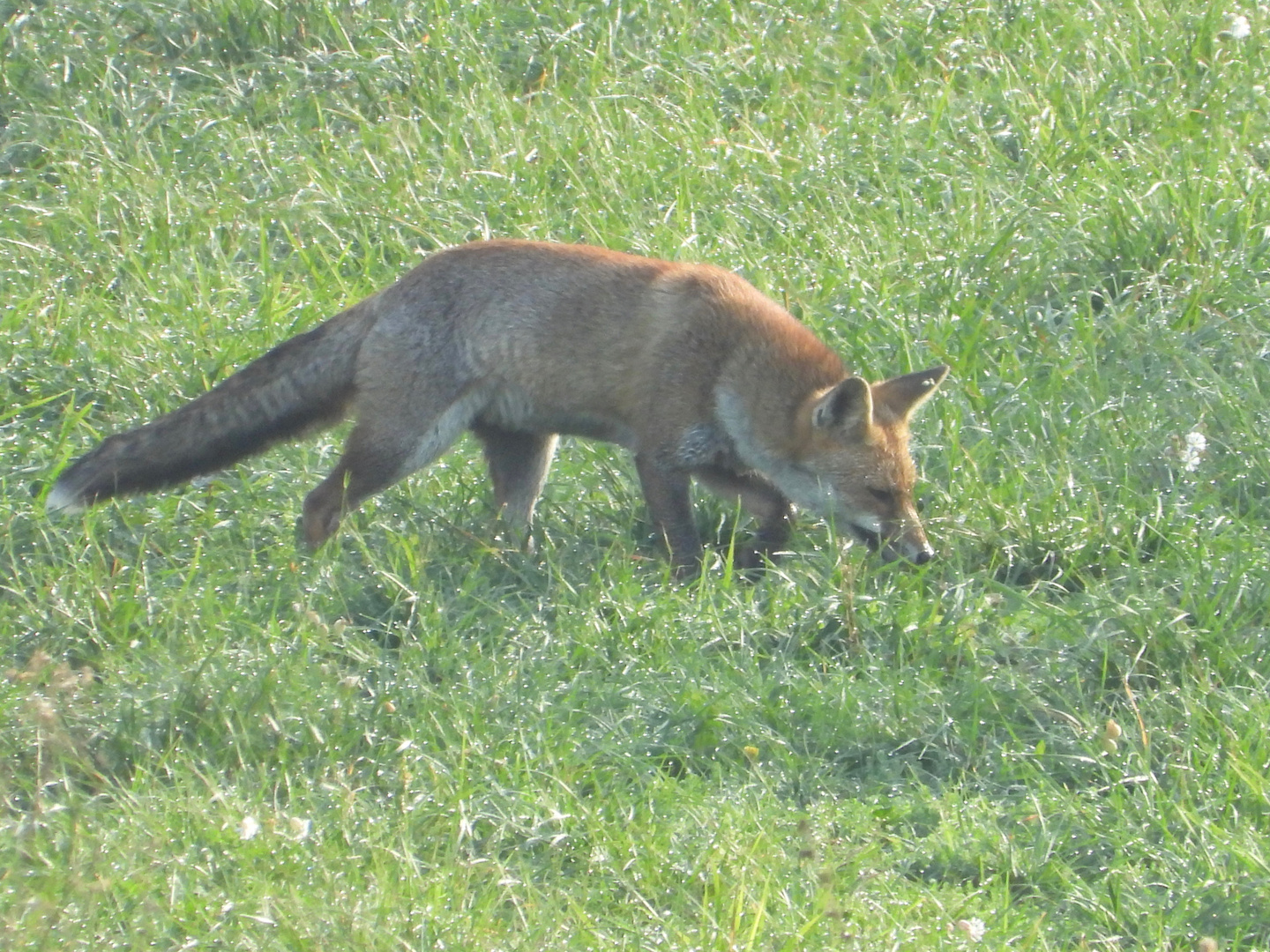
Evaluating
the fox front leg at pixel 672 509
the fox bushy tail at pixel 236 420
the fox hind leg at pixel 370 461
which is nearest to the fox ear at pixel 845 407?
the fox front leg at pixel 672 509

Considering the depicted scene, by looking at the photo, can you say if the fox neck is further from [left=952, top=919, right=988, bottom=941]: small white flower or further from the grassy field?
[left=952, top=919, right=988, bottom=941]: small white flower

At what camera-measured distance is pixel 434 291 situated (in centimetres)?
634

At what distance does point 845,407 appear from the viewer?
6086 mm

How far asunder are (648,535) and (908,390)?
1127mm

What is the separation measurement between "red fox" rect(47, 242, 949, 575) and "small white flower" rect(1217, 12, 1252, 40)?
371cm

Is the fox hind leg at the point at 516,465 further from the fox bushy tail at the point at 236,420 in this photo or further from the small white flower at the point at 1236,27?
the small white flower at the point at 1236,27

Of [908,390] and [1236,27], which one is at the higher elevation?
[1236,27]

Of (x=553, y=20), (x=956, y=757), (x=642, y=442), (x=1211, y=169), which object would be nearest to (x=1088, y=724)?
(x=956, y=757)

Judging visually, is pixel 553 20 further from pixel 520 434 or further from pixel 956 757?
pixel 956 757

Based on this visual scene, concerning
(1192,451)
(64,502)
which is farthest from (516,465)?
(1192,451)

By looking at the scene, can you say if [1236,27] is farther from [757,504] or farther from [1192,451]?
[757,504]

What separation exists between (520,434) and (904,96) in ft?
12.1

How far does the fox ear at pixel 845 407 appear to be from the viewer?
5953 mm

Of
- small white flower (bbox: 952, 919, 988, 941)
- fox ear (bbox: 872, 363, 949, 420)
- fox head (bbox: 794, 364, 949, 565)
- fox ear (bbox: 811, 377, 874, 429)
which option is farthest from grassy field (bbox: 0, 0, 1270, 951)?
fox ear (bbox: 811, 377, 874, 429)
